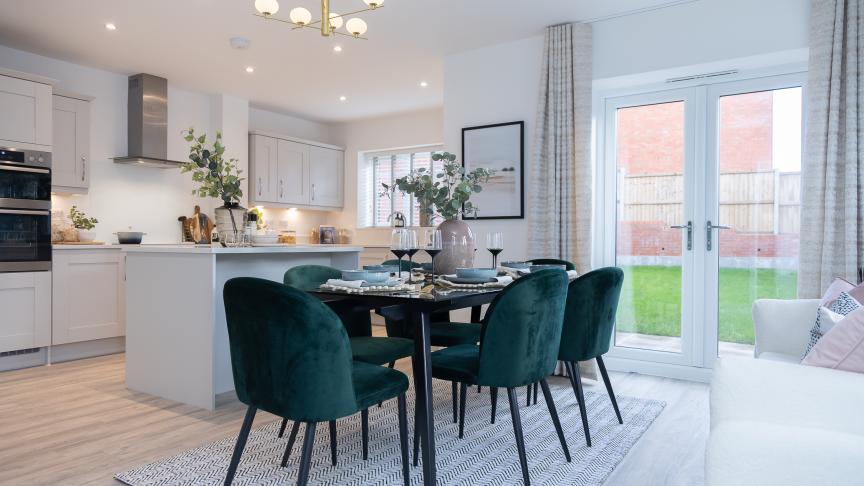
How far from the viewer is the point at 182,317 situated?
10.7ft

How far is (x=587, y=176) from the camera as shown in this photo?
13.3 ft

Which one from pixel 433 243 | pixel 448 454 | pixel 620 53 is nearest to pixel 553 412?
pixel 448 454

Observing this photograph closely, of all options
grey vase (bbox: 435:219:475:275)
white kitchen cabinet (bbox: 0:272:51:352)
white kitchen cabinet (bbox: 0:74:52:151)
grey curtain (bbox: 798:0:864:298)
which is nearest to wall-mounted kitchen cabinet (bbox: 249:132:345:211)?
white kitchen cabinet (bbox: 0:74:52:151)

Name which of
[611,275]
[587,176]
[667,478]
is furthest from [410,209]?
[667,478]

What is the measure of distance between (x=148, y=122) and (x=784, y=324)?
536 centimetres

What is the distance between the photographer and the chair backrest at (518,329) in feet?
6.87

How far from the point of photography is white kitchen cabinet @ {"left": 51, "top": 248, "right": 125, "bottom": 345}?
177 inches

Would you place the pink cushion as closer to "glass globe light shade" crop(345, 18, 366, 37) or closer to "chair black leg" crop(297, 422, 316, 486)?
"chair black leg" crop(297, 422, 316, 486)

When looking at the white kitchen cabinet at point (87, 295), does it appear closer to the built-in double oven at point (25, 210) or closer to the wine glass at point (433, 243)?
the built-in double oven at point (25, 210)

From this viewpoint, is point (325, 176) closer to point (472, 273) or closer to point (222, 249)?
point (222, 249)

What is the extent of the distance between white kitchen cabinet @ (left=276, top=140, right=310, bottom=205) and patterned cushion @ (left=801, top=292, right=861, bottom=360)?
5603 mm

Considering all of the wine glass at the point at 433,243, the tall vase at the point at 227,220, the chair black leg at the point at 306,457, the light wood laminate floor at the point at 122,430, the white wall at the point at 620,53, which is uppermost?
the white wall at the point at 620,53

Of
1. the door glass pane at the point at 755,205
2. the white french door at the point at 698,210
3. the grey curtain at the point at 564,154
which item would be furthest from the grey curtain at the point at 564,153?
the door glass pane at the point at 755,205

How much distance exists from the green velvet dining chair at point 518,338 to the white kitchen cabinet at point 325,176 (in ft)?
17.1
